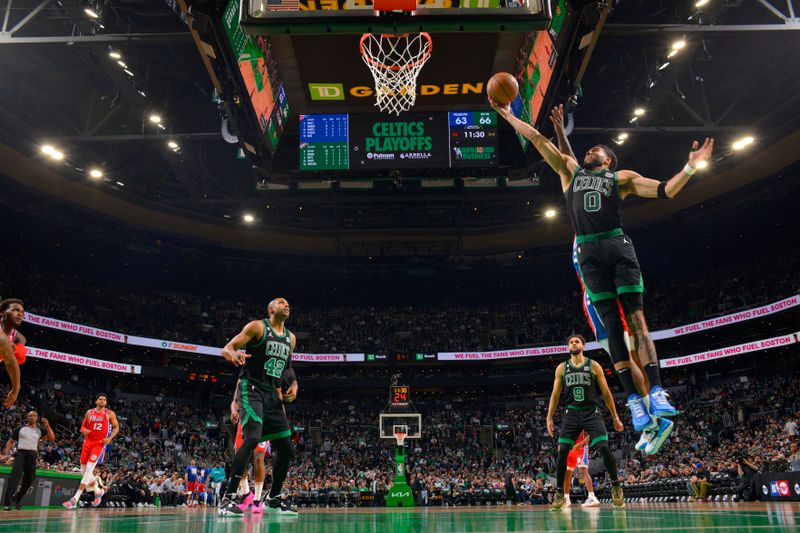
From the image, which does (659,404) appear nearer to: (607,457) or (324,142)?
(607,457)

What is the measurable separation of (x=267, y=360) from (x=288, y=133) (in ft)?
33.3

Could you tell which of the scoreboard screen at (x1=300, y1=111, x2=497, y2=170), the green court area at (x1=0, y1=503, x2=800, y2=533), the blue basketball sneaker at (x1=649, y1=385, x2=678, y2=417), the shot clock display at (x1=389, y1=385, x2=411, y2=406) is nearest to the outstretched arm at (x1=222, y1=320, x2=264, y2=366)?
the green court area at (x1=0, y1=503, x2=800, y2=533)

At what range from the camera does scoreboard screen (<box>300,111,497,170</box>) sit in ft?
47.4

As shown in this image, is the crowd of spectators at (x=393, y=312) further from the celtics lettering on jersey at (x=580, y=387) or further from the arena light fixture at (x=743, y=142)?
the celtics lettering on jersey at (x=580, y=387)

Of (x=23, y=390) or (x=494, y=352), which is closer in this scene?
(x=23, y=390)

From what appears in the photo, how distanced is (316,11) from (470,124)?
833cm

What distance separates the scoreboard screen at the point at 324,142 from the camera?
1458 centimetres

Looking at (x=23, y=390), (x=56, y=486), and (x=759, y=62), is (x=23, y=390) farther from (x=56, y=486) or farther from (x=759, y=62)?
(x=759, y=62)

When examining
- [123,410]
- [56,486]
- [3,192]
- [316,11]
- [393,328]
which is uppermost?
[3,192]

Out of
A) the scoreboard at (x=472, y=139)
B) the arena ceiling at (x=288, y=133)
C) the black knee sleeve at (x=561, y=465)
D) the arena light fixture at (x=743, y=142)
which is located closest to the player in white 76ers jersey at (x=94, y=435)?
the arena ceiling at (x=288, y=133)

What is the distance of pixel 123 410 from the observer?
31266 millimetres

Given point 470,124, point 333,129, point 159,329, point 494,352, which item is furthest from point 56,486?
point 494,352

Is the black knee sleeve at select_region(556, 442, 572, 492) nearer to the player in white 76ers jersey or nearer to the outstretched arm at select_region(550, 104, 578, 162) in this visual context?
the outstretched arm at select_region(550, 104, 578, 162)

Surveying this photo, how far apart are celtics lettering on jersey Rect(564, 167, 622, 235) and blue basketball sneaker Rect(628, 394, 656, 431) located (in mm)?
1376
